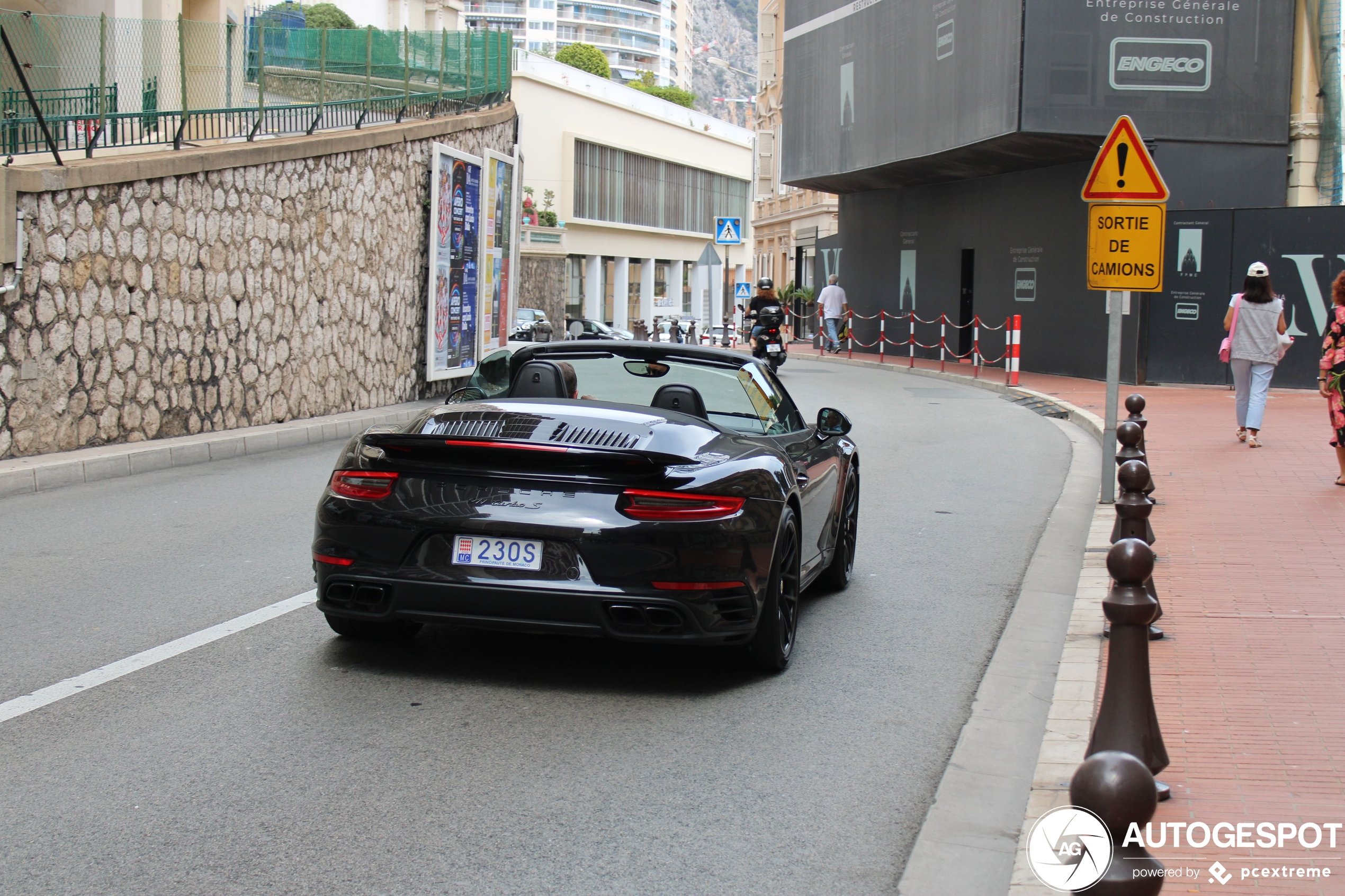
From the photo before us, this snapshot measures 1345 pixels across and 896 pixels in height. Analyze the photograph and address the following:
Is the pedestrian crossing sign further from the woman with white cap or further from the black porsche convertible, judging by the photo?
the black porsche convertible

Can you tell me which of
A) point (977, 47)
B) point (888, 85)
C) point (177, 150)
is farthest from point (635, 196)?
point (177, 150)

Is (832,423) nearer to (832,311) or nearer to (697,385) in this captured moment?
(697,385)

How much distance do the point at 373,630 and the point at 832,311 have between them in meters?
30.2

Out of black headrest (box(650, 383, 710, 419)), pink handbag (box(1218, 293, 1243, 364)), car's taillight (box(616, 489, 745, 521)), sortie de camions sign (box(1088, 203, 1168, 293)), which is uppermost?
sortie de camions sign (box(1088, 203, 1168, 293))

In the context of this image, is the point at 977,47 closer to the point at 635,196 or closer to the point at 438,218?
the point at 438,218

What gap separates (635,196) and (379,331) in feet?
186

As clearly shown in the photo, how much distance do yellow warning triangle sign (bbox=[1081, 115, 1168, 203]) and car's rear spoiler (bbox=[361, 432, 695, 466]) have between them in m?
5.52

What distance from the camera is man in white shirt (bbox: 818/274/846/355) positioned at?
3538 cm

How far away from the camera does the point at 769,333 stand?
83.3 feet

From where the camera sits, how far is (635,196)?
74.2m

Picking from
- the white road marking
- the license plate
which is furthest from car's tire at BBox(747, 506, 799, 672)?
the white road marking

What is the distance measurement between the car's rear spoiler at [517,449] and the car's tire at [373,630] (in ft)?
3.09

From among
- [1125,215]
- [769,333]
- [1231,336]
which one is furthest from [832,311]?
[1125,215]

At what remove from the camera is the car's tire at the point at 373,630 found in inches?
234
